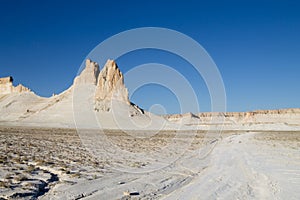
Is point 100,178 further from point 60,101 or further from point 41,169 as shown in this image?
A: point 60,101

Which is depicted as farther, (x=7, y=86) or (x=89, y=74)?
(x=7, y=86)

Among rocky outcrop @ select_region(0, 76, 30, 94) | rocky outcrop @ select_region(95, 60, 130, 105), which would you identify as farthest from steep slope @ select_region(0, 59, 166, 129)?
rocky outcrop @ select_region(0, 76, 30, 94)

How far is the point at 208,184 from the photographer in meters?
9.27

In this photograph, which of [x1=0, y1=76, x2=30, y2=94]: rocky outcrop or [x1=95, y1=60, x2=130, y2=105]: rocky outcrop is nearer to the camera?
[x1=95, y1=60, x2=130, y2=105]: rocky outcrop

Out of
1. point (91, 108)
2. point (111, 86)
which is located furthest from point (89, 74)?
point (91, 108)

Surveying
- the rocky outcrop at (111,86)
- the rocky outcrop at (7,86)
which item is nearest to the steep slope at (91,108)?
the rocky outcrop at (111,86)

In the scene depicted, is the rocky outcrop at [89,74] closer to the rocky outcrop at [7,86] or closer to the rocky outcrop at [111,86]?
the rocky outcrop at [111,86]

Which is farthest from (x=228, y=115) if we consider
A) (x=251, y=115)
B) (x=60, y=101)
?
(x=60, y=101)

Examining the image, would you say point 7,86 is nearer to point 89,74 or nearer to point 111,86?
point 89,74

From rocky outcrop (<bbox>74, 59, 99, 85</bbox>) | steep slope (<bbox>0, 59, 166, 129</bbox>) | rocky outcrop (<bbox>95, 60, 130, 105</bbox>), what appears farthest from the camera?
rocky outcrop (<bbox>74, 59, 99, 85</bbox>)

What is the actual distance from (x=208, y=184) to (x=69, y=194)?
432 cm

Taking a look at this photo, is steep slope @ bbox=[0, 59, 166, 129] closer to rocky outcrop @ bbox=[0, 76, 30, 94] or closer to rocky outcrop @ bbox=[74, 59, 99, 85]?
rocky outcrop @ bbox=[74, 59, 99, 85]

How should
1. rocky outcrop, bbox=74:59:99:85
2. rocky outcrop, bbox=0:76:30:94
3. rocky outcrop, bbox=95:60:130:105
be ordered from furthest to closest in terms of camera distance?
rocky outcrop, bbox=0:76:30:94 < rocky outcrop, bbox=74:59:99:85 < rocky outcrop, bbox=95:60:130:105

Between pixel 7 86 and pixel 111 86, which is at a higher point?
pixel 7 86
